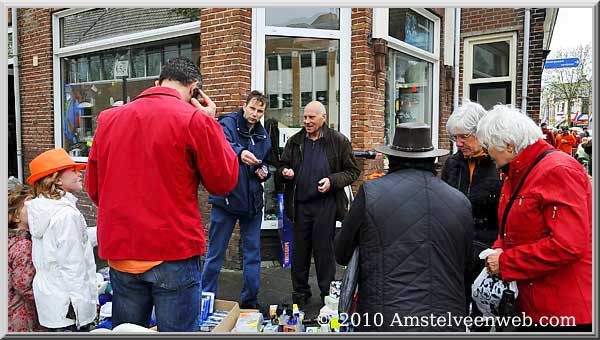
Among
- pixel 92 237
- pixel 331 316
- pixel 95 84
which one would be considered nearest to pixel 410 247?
pixel 331 316

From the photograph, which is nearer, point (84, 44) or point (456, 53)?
point (84, 44)

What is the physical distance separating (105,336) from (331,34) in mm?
4850

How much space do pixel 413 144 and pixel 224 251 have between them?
2462 millimetres

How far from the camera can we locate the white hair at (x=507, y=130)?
2.38 m

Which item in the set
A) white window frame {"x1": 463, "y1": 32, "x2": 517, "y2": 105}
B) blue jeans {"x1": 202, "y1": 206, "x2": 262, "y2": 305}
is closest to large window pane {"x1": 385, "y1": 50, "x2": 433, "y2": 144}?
white window frame {"x1": 463, "y1": 32, "x2": 517, "y2": 105}

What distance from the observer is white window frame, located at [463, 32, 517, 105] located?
9188mm

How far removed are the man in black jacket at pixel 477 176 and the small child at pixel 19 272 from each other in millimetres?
2797

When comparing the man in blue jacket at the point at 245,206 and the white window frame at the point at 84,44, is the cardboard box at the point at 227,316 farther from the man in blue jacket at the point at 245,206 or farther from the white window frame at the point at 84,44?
the white window frame at the point at 84,44

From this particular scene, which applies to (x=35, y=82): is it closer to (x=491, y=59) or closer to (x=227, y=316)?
(x=227, y=316)

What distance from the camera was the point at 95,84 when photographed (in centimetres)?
767

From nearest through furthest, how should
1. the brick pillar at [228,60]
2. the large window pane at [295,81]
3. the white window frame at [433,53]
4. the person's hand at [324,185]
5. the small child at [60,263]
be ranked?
the small child at [60,263] → the person's hand at [324,185] → the brick pillar at [228,60] → the large window pane at [295,81] → the white window frame at [433,53]

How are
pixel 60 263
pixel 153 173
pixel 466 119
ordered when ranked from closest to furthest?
pixel 153 173 < pixel 60 263 < pixel 466 119

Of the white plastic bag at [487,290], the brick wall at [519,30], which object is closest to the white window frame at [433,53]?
the brick wall at [519,30]

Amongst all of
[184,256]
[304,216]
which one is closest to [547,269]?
[184,256]
